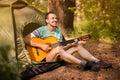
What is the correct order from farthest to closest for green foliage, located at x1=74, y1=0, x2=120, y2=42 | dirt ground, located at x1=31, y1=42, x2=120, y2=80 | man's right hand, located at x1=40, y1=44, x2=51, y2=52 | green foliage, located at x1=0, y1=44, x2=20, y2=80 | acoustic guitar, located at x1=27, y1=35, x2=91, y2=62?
green foliage, located at x1=74, y1=0, x2=120, y2=42 → acoustic guitar, located at x1=27, y1=35, x2=91, y2=62 → man's right hand, located at x1=40, y1=44, x2=51, y2=52 → dirt ground, located at x1=31, y1=42, x2=120, y2=80 → green foliage, located at x1=0, y1=44, x2=20, y2=80

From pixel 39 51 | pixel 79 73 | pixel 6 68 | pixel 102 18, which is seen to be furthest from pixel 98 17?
pixel 6 68

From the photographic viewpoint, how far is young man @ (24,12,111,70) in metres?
6.49

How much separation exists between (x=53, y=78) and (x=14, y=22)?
1492 mm

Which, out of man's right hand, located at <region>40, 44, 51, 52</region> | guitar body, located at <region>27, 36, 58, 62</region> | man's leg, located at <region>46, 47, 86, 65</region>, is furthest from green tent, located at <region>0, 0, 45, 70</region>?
man's leg, located at <region>46, 47, 86, 65</region>

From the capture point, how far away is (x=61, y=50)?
6.47 meters

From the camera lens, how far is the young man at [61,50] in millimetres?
6492

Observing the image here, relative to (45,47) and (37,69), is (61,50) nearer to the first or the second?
(45,47)

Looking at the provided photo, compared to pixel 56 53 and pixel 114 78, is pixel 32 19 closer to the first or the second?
pixel 56 53

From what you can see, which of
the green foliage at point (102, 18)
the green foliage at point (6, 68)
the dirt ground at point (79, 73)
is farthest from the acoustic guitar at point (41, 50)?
the green foliage at point (6, 68)

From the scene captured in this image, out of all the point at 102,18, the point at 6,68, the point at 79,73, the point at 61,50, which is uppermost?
the point at 6,68

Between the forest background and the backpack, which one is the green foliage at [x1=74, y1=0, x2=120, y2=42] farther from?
the backpack

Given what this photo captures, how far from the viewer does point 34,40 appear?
682 centimetres

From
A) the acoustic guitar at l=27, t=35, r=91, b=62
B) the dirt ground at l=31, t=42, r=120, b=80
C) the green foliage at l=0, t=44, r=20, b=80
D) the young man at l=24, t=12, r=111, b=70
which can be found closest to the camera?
the green foliage at l=0, t=44, r=20, b=80

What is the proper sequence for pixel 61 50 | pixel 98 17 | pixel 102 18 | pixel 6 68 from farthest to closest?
pixel 98 17 → pixel 102 18 → pixel 61 50 → pixel 6 68
